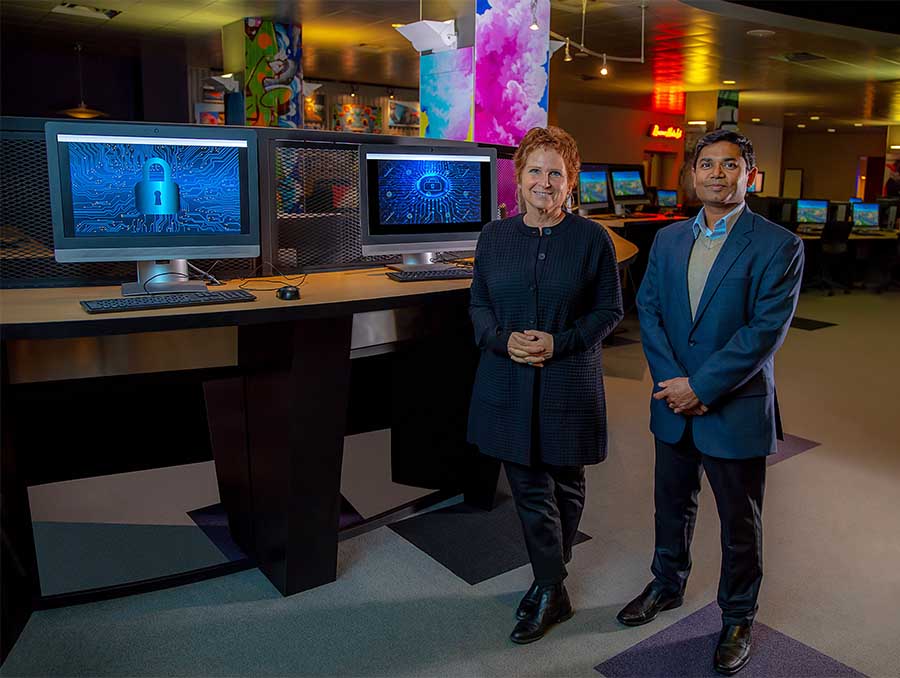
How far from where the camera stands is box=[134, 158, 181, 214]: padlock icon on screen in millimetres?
2607

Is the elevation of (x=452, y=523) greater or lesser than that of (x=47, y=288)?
lesser

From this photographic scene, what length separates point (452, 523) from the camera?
3.20 meters

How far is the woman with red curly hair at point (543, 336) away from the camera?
89.0 inches

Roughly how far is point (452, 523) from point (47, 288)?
5.57 ft

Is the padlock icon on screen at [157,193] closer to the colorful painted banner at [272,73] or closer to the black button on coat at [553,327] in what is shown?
the black button on coat at [553,327]

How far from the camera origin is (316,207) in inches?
128

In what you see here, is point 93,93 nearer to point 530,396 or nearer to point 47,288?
point 47,288

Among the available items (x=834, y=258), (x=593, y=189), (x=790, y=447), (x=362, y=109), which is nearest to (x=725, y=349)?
(x=790, y=447)

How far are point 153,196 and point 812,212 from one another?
10.1 metres

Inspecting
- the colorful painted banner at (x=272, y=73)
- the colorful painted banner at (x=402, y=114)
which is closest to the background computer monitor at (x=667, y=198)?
the colorful painted banner at (x=272, y=73)

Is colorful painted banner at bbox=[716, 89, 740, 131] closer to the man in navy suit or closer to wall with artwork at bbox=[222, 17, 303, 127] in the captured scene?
wall with artwork at bbox=[222, 17, 303, 127]

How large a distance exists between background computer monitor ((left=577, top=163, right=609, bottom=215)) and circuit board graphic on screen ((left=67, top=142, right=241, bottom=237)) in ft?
18.8

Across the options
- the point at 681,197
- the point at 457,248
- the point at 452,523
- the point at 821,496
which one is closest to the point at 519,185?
the point at 457,248

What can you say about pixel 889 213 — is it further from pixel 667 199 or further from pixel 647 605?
pixel 647 605
